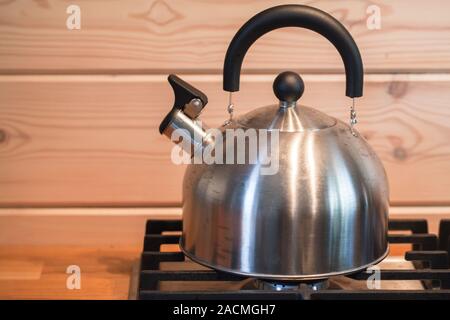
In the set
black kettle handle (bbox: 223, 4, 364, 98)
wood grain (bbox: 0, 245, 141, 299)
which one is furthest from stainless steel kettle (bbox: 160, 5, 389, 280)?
wood grain (bbox: 0, 245, 141, 299)

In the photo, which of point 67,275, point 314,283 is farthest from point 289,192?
point 67,275

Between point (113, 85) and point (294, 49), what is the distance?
11.6 inches

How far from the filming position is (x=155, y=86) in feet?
3.75

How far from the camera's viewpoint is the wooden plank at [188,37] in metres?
1.12

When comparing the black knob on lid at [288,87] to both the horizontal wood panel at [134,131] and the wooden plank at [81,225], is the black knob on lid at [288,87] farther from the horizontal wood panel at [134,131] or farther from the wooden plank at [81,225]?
the wooden plank at [81,225]

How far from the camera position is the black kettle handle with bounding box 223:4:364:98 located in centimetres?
88

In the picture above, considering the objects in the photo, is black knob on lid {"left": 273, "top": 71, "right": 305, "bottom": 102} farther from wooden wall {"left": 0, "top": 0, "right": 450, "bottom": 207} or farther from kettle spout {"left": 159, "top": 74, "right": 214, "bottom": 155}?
wooden wall {"left": 0, "top": 0, "right": 450, "bottom": 207}

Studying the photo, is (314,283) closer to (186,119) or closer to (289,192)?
(289,192)

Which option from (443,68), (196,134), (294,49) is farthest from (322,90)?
(196,134)

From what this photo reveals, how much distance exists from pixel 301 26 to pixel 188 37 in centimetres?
28

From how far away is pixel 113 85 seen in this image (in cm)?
114

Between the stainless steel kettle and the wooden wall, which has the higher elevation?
the wooden wall

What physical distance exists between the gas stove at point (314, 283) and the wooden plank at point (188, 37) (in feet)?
0.87

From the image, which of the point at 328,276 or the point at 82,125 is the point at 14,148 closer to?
the point at 82,125
